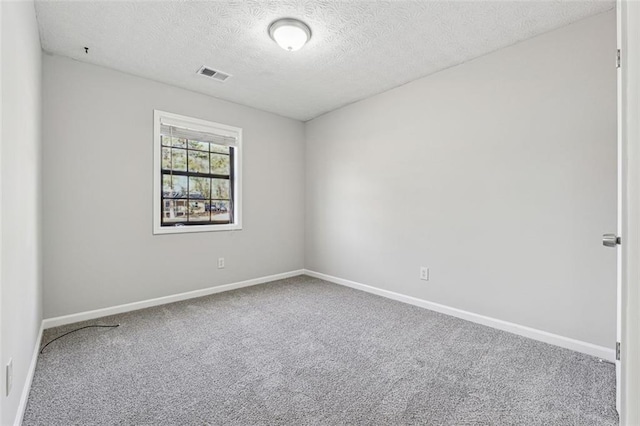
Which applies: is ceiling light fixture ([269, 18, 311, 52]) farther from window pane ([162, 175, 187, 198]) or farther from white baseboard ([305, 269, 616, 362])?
white baseboard ([305, 269, 616, 362])

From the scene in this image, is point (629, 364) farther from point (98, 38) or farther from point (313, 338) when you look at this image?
point (98, 38)

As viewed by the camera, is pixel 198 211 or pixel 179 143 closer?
pixel 179 143

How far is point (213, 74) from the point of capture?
3.12 m

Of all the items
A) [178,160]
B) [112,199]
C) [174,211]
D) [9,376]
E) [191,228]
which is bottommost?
[9,376]

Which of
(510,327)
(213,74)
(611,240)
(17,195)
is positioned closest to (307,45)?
(213,74)

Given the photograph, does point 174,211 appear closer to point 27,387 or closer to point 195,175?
point 195,175

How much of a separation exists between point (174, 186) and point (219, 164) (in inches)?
25.3

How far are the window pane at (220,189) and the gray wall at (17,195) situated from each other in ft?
6.09

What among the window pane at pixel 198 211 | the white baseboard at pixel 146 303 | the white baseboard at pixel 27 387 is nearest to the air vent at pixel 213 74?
the window pane at pixel 198 211

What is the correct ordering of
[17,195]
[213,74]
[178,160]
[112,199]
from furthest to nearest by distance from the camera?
[178,160]
[213,74]
[112,199]
[17,195]

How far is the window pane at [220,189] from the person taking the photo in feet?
12.7

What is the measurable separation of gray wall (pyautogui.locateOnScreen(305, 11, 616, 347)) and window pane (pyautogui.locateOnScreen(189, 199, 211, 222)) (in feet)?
6.24

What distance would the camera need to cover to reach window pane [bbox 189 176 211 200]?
3680 mm

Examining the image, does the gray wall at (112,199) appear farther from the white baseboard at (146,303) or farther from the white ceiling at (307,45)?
the white ceiling at (307,45)
